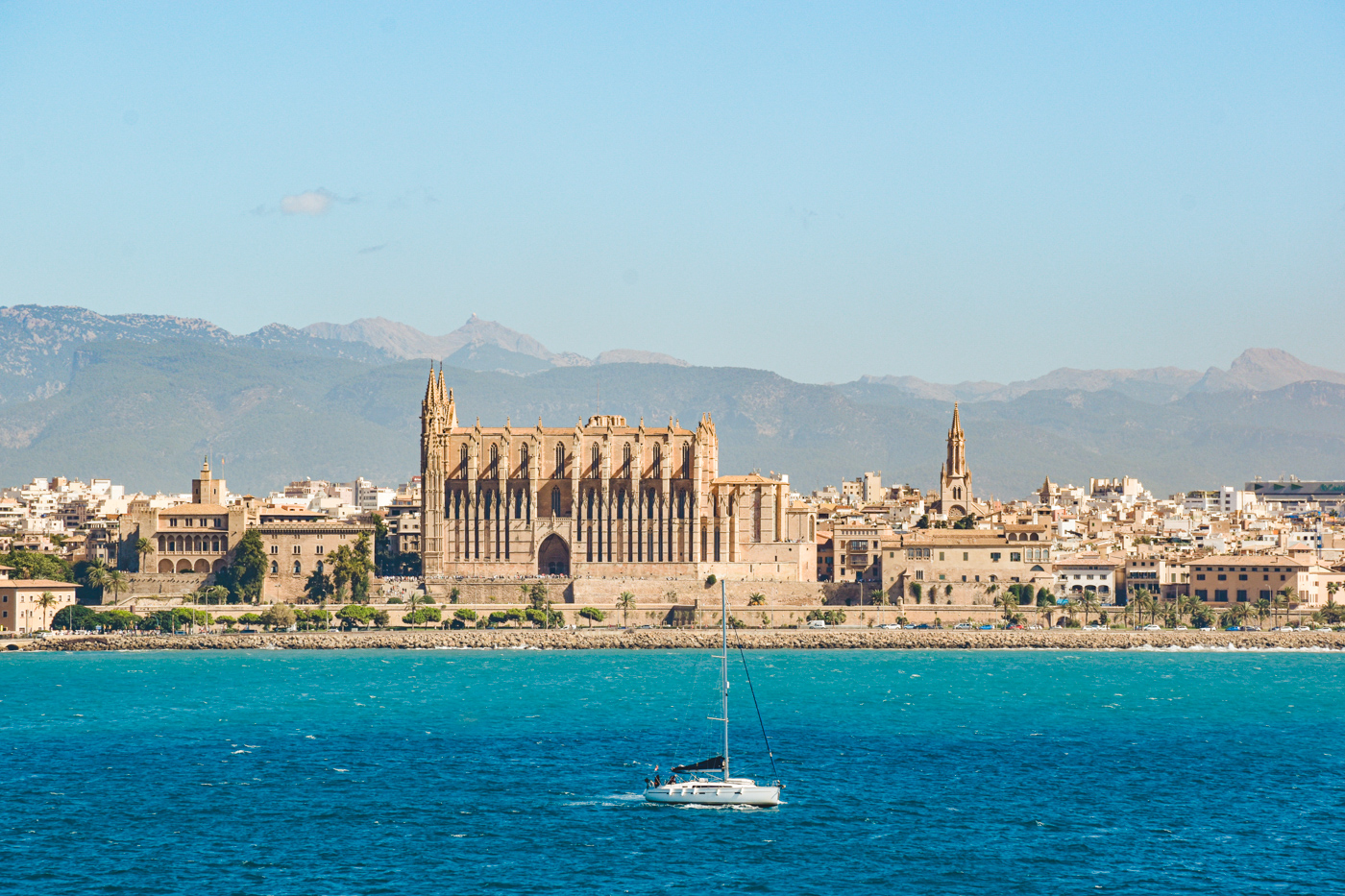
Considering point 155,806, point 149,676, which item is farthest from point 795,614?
point 155,806

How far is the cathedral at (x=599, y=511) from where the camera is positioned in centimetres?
12738

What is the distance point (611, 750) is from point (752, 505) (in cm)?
6581

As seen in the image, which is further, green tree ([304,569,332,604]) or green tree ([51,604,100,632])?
green tree ([304,569,332,604])

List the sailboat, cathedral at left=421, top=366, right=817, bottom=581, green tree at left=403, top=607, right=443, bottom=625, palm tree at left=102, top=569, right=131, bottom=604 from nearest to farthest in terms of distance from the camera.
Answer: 1. the sailboat
2. green tree at left=403, top=607, right=443, bottom=625
3. palm tree at left=102, top=569, right=131, bottom=604
4. cathedral at left=421, top=366, right=817, bottom=581

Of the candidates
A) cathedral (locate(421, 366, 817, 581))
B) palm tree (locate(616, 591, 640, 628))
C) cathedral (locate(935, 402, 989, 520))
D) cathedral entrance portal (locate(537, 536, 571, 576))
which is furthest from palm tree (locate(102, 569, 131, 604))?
cathedral (locate(935, 402, 989, 520))

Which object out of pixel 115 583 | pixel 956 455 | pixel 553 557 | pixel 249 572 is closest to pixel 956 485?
pixel 956 455

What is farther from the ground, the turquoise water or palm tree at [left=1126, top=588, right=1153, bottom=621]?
palm tree at [left=1126, top=588, right=1153, bottom=621]

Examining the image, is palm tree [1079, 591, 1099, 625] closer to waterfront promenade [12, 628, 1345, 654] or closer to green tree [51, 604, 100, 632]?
waterfront promenade [12, 628, 1345, 654]

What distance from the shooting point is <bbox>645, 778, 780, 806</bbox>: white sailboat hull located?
52562 mm

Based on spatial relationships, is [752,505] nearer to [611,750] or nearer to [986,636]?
[986,636]

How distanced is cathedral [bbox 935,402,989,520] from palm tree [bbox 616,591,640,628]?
34.9 metres

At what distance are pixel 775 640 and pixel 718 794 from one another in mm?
62449

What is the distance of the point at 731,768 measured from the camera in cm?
5903

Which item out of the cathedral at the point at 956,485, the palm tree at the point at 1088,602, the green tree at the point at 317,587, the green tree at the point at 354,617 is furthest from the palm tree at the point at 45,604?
the cathedral at the point at 956,485
